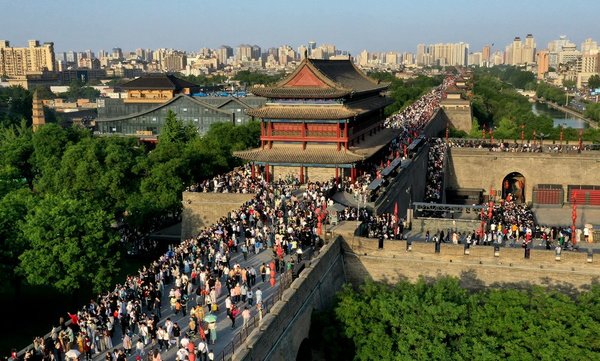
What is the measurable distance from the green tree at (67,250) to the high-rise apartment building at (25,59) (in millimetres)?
186429

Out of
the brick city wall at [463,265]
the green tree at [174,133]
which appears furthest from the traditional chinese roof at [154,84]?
the brick city wall at [463,265]

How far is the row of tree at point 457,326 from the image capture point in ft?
61.3

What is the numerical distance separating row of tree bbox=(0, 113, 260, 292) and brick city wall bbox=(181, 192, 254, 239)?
3.32 m

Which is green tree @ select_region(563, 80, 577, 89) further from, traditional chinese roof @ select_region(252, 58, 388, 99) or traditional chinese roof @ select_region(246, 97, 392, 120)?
traditional chinese roof @ select_region(246, 97, 392, 120)

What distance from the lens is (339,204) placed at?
3031cm

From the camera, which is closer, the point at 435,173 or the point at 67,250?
the point at 67,250

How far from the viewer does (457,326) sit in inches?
752

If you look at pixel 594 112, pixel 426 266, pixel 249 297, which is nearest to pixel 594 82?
pixel 594 112

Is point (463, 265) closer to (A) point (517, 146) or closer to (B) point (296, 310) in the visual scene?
(B) point (296, 310)

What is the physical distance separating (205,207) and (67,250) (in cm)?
1026

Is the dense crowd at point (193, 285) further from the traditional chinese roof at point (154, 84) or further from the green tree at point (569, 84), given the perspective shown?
the green tree at point (569, 84)

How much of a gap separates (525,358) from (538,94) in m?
160

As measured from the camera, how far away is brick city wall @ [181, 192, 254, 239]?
3434cm

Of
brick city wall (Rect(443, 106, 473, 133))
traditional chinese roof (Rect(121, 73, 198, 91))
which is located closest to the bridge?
brick city wall (Rect(443, 106, 473, 133))
